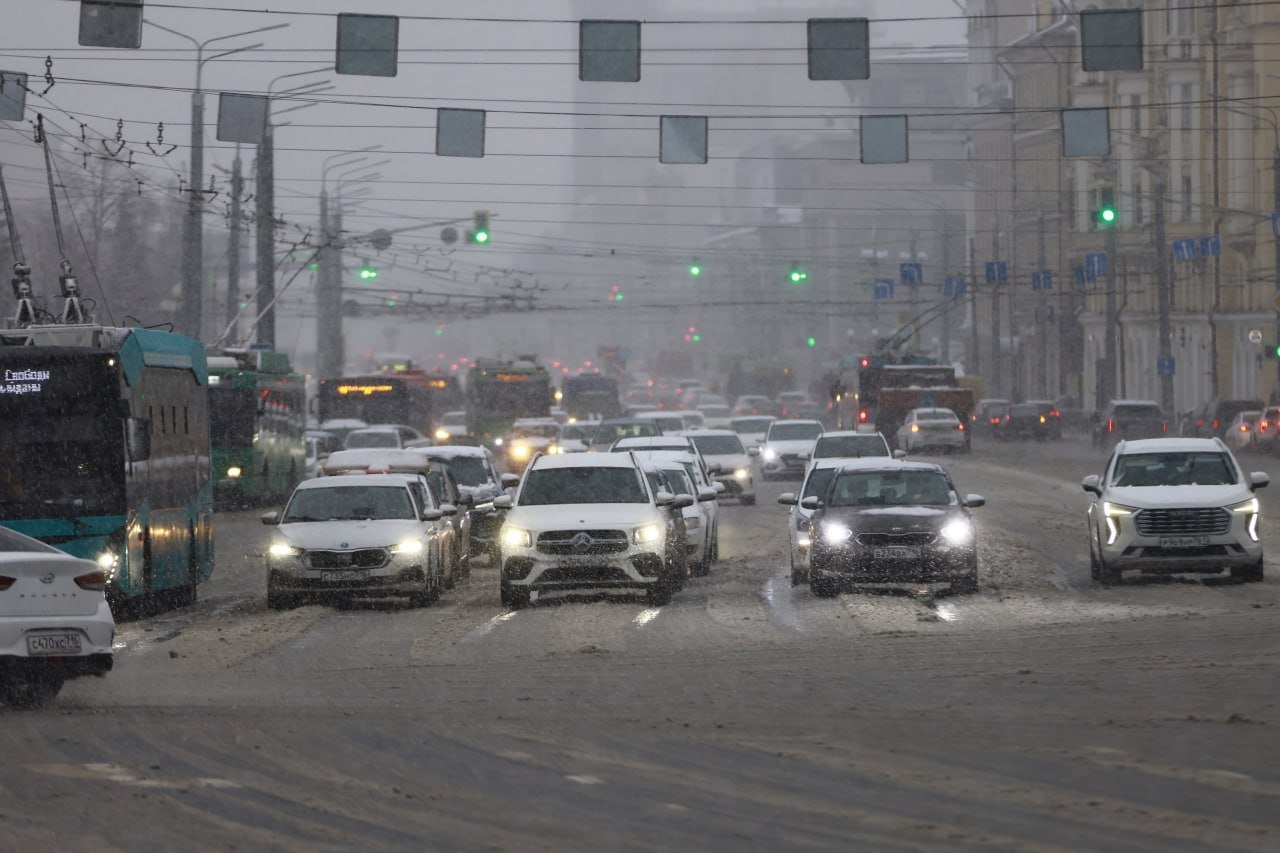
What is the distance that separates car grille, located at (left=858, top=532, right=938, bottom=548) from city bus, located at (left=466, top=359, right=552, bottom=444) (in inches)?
1917

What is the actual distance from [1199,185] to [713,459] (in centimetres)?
4282

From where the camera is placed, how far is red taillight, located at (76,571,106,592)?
47.3 feet

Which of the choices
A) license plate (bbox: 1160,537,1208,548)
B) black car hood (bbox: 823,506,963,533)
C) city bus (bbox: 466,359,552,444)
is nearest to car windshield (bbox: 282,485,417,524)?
black car hood (bbox: 823,506,963,533)

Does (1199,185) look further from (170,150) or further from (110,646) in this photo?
(110,646)

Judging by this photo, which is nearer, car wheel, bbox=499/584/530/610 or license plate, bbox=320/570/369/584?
car wheel, bbox=499/584/530/610

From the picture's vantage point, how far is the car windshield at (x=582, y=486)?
23.6m

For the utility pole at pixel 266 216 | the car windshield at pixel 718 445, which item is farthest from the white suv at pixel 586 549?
the utility pole at pixel 266 216

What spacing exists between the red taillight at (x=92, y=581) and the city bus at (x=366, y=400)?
5415 centimetres

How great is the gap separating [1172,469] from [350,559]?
31.4 feet

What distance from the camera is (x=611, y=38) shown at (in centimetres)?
3053

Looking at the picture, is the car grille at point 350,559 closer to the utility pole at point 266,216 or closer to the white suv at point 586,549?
the white suv at point 586,549

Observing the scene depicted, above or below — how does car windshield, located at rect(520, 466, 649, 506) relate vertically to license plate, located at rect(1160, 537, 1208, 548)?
above

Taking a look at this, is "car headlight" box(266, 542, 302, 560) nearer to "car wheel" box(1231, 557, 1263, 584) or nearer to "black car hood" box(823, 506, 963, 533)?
"black car hood" box(823, 506, 963, 533)

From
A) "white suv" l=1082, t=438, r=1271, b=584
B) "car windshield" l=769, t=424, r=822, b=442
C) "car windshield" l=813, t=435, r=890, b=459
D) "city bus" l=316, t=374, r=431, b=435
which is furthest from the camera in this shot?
"city bus" l=316, t=374, r=431, b=435
